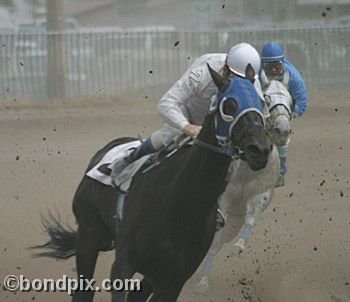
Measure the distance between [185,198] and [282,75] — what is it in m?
2.26

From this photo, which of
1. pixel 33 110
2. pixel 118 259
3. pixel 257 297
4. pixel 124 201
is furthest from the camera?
pixel 33 110

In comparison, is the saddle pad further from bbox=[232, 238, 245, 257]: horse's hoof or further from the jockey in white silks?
bbox=[232, 238, 245, 257]: horse's hoof

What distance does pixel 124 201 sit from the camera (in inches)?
231

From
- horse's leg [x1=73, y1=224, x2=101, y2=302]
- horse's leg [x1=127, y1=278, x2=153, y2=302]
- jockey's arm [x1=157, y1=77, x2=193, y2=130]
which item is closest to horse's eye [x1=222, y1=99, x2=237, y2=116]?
jockey's arm [x1=157, y1=77, x2=193, y2=130]

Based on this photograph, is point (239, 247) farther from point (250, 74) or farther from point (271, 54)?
point (250, 74)

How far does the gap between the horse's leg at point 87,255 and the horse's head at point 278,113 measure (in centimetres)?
124

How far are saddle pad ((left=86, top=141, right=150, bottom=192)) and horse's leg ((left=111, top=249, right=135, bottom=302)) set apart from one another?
1.75 ft

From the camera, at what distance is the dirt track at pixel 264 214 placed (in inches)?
307

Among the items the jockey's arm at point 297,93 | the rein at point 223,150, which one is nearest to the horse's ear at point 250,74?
the rein at point 223,150

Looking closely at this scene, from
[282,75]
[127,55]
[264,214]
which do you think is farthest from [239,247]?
[127,55]

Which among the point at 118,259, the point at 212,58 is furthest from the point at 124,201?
the point at 212,58

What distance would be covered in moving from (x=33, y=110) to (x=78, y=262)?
9697 millimetres

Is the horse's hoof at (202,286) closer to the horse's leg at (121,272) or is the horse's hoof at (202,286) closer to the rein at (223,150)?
the horse's leg at (121,272)

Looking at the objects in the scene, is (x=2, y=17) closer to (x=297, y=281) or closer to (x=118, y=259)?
(x=297, y=281)
